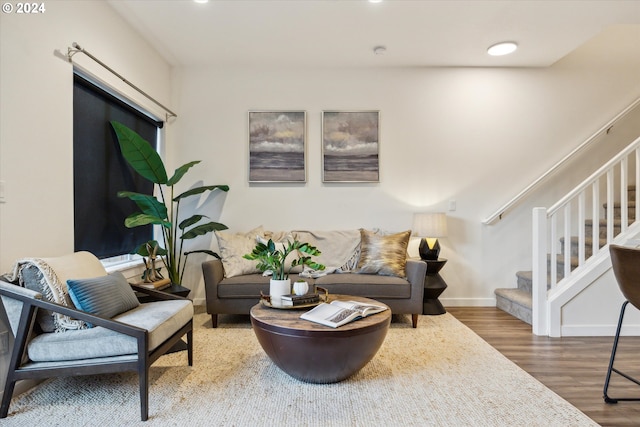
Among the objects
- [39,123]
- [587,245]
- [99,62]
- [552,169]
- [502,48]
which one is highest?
[502,48]

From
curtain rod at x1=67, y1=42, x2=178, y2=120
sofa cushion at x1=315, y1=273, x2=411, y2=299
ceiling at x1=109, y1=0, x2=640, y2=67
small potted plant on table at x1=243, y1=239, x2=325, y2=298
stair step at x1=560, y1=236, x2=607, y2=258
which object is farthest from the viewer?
stair step at x1=560, y1=236, x2=607, y2=258

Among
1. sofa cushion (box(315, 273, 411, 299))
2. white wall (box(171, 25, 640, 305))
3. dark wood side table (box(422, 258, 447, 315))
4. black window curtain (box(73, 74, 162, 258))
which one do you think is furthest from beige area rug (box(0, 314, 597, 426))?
white wall (box(171, 25, 640, 305))

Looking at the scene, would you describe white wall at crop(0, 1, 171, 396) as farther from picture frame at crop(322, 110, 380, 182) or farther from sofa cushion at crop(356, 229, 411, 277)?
sofa cushion at crop(356, 229, 411, 277)

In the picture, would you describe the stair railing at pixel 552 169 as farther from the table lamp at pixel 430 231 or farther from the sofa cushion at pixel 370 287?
the sofa cushion at pixel 370 287

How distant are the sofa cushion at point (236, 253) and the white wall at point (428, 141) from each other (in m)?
0.58

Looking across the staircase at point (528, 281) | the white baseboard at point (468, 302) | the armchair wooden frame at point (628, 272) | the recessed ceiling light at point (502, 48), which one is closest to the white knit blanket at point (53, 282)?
the armchair wooden frame at point (628, 272)

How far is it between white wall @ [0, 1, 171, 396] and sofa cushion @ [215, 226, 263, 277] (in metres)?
1.25

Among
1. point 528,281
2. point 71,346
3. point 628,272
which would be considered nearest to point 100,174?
point 71,346

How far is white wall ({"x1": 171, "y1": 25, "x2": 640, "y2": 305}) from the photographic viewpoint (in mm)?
4137

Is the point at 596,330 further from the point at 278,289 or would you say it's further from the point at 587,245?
the point at 278,289

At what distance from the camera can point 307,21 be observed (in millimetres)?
3160

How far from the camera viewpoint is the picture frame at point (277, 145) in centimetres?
412

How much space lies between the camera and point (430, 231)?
12.2ft

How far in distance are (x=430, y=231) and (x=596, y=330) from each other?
5.18 ft
